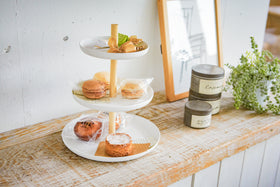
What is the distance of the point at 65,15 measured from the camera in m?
0.94

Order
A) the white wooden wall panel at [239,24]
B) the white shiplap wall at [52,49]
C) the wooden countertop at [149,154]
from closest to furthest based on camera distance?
the wooden countertop at [149,154] < the white shiplap wall at [52,49] < the white wooden wall panel at [239,24]

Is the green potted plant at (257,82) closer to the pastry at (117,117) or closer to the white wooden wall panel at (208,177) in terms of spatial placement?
the white wooden wall panel at (208,177)

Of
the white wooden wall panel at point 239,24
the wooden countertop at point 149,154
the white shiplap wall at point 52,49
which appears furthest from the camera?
the white wooden wall panel at point 239,24

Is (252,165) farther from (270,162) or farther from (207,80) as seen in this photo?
(207,80)

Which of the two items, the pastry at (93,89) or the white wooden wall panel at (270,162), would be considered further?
the white wooden wall panel at (270,162)

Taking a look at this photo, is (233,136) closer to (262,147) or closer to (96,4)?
(262,147)

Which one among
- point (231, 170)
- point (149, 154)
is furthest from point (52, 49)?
point (231, 170)

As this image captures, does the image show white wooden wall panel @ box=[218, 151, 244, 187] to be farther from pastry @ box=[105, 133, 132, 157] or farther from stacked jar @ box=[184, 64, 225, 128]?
pastry @ box=[105, 133, 132, 157]

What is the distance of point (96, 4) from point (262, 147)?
74 centimetres

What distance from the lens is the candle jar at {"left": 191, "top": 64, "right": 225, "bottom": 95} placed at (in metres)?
1.07

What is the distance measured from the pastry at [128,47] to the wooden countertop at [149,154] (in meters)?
0.28

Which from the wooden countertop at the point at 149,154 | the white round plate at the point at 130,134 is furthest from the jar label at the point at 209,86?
the white round plate at the point at 130,134

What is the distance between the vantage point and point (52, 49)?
954mm

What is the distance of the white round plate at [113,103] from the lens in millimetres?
797
